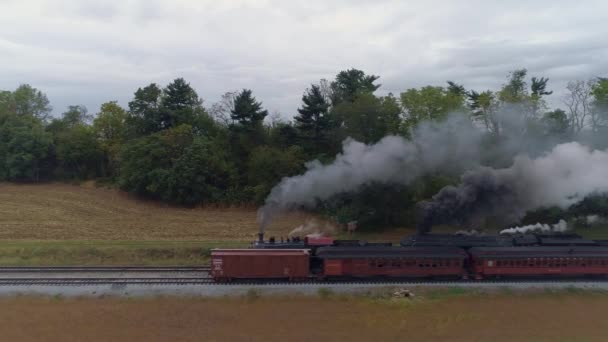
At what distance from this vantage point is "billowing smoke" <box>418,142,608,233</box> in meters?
29.3

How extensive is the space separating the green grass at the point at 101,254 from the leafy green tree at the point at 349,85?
29221 mm

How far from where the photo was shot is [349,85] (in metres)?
58.8

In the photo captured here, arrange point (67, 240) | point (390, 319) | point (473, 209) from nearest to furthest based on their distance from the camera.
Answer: point (390, 319), point (473, 209), point (67, 240)

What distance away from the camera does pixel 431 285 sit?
26.2 meters

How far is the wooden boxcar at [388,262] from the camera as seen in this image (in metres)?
26.5

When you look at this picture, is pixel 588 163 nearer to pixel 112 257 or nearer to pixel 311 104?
pixel 311 104

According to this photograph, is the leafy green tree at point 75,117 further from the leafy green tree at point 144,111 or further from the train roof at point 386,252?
the train roof at point 386,252

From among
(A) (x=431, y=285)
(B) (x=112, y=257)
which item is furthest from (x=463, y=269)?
(B) (x=112, y=257)

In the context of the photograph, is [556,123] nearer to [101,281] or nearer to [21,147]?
[101,281]

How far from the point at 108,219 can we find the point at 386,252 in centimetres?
2927

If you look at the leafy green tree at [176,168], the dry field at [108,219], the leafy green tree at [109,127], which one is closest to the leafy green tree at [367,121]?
the dry field at [108,219]

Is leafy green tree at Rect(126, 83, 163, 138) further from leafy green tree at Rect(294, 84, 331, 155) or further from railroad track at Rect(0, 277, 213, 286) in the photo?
railroad track at Rect(0, 277, 213, 286)

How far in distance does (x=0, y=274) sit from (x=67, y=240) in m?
9.95

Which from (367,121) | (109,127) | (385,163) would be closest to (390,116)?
(367,121)
